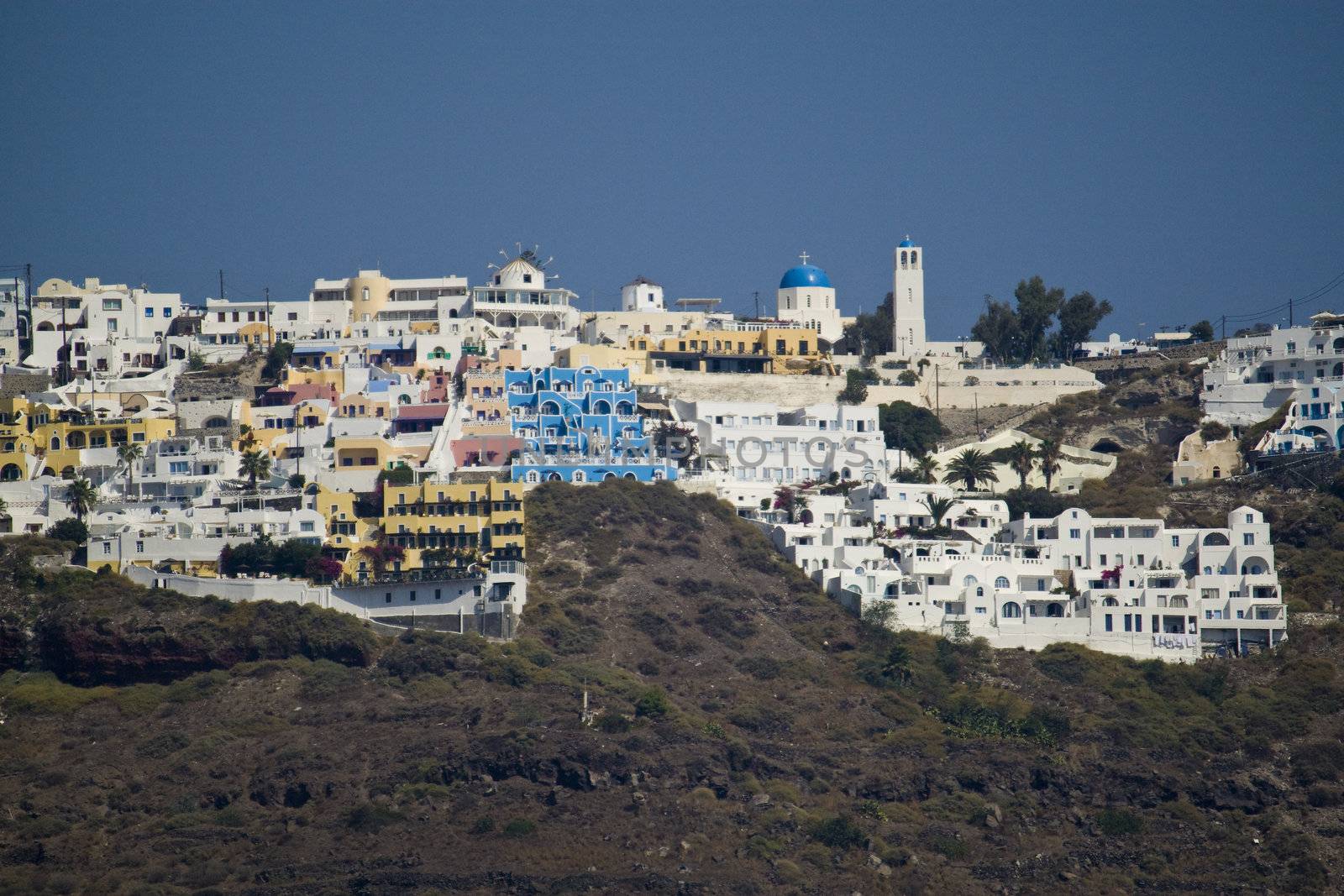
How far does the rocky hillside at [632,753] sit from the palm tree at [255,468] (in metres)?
7.97

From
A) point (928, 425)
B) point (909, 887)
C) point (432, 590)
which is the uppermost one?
point (928, 425)

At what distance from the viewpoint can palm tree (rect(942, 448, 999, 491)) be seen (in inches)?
3361

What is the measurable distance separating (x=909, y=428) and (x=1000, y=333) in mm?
12476

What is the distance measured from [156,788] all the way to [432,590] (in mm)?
10694

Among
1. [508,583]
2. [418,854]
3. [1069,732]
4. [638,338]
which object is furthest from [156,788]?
[638,338]

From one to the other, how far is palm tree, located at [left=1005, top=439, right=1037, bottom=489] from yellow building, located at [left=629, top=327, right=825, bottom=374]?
11.6 meters

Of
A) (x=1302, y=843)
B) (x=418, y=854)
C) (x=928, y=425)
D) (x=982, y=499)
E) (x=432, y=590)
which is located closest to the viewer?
(x=418, y=854)

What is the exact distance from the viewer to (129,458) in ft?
258

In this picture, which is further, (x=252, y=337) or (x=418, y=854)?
(x=252, y=337)

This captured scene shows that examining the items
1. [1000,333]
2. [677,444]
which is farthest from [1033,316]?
[677,444]

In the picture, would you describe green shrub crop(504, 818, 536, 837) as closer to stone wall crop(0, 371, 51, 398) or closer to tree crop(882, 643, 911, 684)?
tree crop(882, 643, 911, 684)

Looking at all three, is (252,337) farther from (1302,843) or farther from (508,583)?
(1302,843)

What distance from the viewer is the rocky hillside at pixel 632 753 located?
2432 inches

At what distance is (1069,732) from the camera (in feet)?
229
